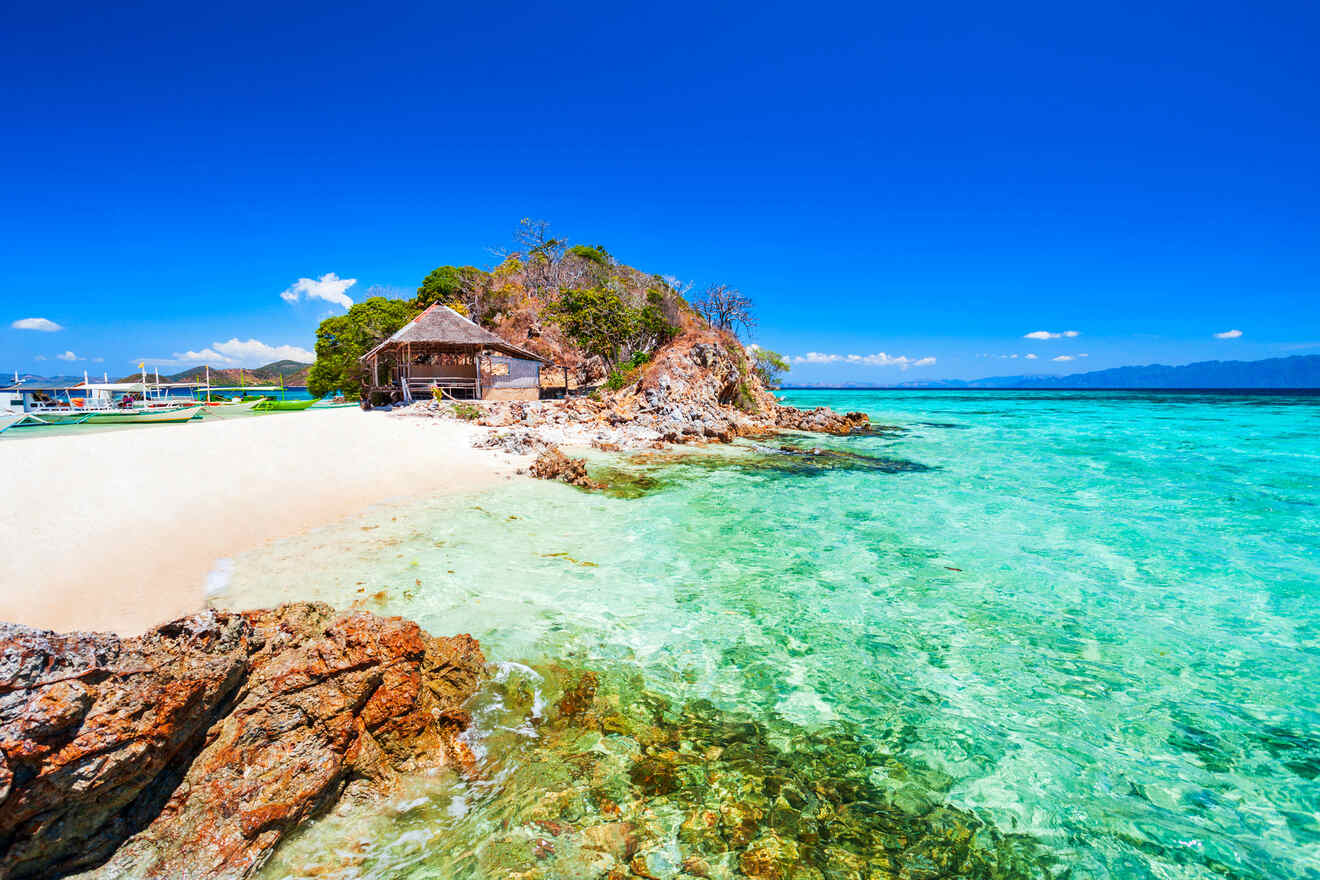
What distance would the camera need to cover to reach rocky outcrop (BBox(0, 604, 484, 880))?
1844mm

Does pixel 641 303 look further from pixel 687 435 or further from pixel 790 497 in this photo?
pixel 790 497

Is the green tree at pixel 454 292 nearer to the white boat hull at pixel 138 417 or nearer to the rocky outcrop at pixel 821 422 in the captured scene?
the white boat hull at pixel 138 417

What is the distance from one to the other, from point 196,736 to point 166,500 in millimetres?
6704

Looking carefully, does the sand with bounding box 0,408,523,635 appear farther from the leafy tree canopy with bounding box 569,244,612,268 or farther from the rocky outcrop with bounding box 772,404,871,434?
the leafy tree canopy with bounding box 569,244,612,268

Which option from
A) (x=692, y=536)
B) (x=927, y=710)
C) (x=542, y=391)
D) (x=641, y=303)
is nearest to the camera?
(x=927, y=710)

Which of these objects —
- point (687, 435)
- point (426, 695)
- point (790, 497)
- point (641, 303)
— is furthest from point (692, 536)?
point (641, 303)

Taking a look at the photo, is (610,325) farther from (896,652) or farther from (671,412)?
(896,652)

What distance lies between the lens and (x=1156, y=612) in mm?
5156

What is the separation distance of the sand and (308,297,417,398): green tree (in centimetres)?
1975

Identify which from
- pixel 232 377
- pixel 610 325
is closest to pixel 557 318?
pixel 610 325

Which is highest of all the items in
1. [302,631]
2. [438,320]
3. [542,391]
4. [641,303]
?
[641,303]

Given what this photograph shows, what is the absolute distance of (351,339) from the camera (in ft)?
104

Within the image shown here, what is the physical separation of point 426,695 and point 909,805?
8.97ft

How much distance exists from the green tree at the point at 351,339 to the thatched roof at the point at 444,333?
895 cm
